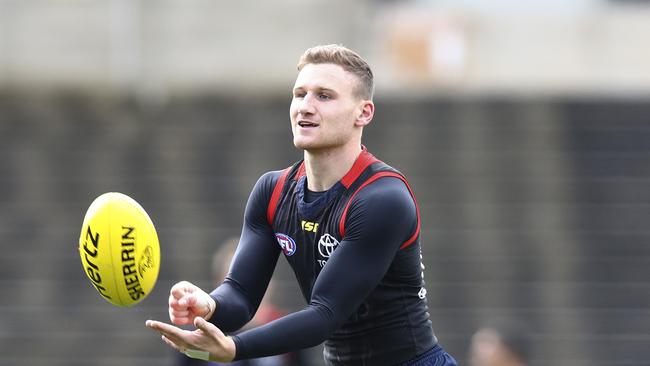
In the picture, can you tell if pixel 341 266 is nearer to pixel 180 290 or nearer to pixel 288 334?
pixel 288 334

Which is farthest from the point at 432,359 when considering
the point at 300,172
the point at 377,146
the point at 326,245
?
the point at 377,146

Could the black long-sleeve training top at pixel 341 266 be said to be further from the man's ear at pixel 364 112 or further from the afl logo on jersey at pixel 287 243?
the man's ear at pixel 364 112

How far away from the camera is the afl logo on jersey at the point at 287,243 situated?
4.90 metres

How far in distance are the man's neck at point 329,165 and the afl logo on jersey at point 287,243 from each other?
23cm

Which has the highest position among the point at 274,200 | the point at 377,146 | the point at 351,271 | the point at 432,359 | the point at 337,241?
the point at 377,146

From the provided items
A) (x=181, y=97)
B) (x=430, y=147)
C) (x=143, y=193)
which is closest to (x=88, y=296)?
(x=143, y=193)

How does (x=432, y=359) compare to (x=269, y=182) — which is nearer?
(x=432, y=359)

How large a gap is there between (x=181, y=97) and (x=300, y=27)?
1.73 metres

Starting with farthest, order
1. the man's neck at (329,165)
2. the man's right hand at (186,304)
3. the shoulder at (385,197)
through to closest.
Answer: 1. the man's neck at (329,165)
2. the shoulder at (385,197)
3. the man's right hand at (186,304)

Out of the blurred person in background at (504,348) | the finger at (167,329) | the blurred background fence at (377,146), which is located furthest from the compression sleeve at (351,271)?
the blurred background fence at (377,146)

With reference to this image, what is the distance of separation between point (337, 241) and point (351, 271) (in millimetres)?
227

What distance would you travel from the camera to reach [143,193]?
484 inches

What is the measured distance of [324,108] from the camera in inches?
186

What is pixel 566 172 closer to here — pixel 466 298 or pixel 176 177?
pixel 466 298
